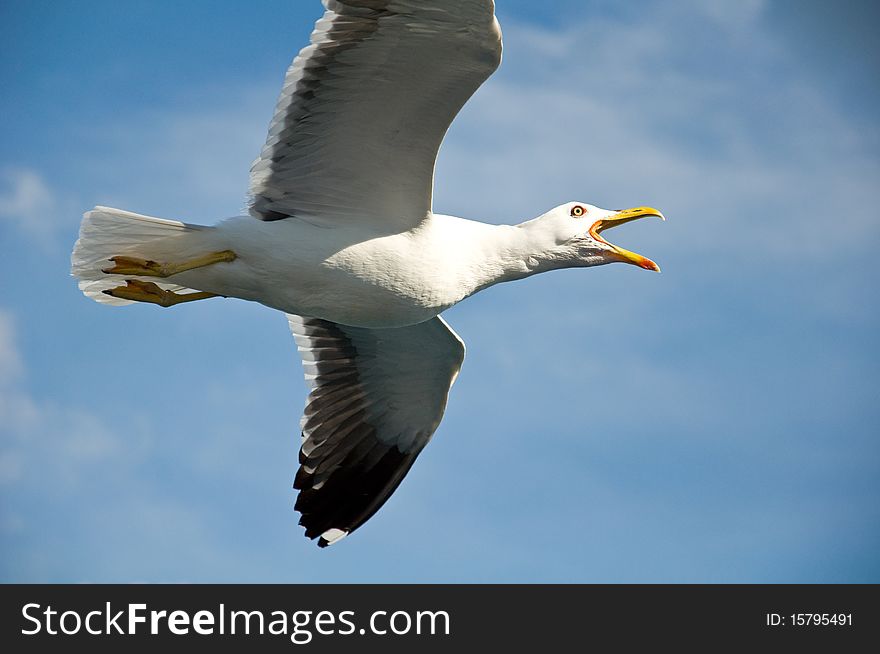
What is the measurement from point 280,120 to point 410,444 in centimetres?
317

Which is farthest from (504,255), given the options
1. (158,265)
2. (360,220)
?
(158,265)

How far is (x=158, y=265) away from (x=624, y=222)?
3.32 metres

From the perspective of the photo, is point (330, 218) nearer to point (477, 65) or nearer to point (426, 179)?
point (426, 179)

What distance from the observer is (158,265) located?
26.9 feet

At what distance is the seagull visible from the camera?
7.57m

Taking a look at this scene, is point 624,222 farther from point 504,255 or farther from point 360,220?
point 360,220

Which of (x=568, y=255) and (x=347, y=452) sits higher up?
(x=568, y=255)

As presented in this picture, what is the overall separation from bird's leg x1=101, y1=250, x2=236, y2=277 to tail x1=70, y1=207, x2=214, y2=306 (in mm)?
62

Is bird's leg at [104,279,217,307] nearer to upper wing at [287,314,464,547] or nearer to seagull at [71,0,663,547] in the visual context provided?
seagull at [71,0,663,547]

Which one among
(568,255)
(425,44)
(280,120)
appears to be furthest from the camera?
(568,255)

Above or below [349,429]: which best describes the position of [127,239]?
above

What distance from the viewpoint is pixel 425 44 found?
24.6ft

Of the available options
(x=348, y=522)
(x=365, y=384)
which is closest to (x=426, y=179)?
(x=365, y=384)

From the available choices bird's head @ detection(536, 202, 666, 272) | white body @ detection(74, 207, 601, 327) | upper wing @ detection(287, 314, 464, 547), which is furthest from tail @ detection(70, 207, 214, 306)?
bird's head @ detection(536, 202, 666, 272)
